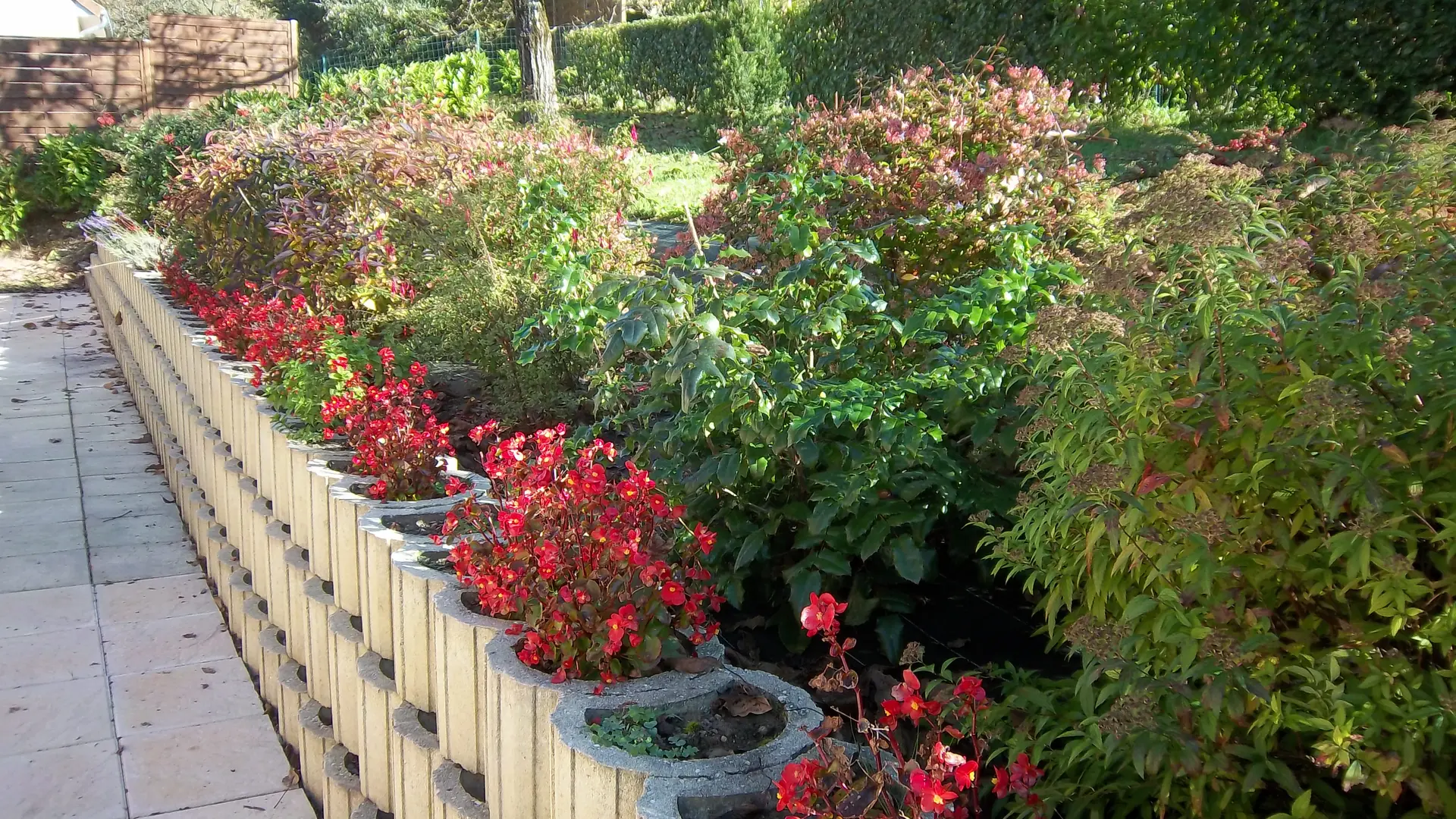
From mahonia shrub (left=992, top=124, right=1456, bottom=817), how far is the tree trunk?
1262 cm

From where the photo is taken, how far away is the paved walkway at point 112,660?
3.48 meters

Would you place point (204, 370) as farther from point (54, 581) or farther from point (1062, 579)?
point (1062, 579)

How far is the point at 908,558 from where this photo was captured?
2562 mm

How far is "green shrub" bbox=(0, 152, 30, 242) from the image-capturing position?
14.1m

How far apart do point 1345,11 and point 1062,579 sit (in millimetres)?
6317

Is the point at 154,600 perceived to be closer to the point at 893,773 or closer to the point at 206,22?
the point at 893,773

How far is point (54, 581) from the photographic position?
497 cm

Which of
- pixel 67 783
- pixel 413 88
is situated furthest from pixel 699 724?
pixel 413 88

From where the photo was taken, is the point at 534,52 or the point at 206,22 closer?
the point at 534,52

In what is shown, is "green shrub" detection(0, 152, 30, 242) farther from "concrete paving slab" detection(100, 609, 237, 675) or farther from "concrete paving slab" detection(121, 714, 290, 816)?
"concrete paving slab" detection(121, 714, 290, 816)

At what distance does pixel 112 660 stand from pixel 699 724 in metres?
3.14

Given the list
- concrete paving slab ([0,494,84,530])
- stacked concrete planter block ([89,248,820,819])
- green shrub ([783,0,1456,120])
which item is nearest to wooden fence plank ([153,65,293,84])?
green shrub ([783,0,1456,120])

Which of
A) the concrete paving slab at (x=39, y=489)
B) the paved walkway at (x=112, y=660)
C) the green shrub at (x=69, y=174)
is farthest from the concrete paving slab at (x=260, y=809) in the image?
the green shrub at (x=69, y=174)

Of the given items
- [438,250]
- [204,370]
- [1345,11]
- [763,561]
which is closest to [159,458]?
[204,370]
